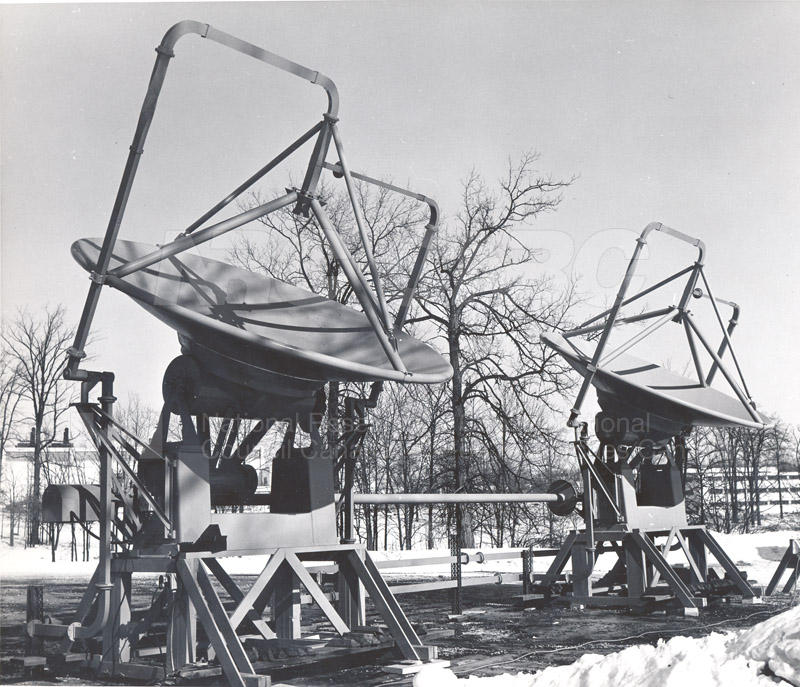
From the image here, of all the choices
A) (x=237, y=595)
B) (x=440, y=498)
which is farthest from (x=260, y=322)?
(x=440, y=498)

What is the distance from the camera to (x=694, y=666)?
6.10 meters

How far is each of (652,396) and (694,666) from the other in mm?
6973

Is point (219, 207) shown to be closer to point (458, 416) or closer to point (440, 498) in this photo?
point (440, 498)

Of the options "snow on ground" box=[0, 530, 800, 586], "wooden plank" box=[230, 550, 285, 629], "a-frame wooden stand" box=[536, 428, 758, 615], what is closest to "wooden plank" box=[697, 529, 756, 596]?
"a-frame wooden stand" box=[536, 428, 758, 615]

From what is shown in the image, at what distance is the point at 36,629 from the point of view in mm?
8750

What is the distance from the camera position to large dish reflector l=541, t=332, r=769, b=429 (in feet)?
42.0

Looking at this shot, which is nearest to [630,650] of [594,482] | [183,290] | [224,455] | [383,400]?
[224,455]

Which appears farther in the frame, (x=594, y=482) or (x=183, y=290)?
(x=594, y=482)

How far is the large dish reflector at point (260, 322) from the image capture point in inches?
311

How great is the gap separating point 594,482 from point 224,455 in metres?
6.78

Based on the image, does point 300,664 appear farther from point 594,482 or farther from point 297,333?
point 594,482

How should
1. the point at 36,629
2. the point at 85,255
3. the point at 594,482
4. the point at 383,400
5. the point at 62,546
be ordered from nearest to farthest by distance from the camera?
the point at 85,255 → the point at 36,629 → the point at 594,482 → the point at 383,400 → the point at 62,546

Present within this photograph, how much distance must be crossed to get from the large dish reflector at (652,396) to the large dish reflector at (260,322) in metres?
3.83

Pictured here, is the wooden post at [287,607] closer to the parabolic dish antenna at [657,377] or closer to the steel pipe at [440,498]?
the steel pipe at [440,498]
